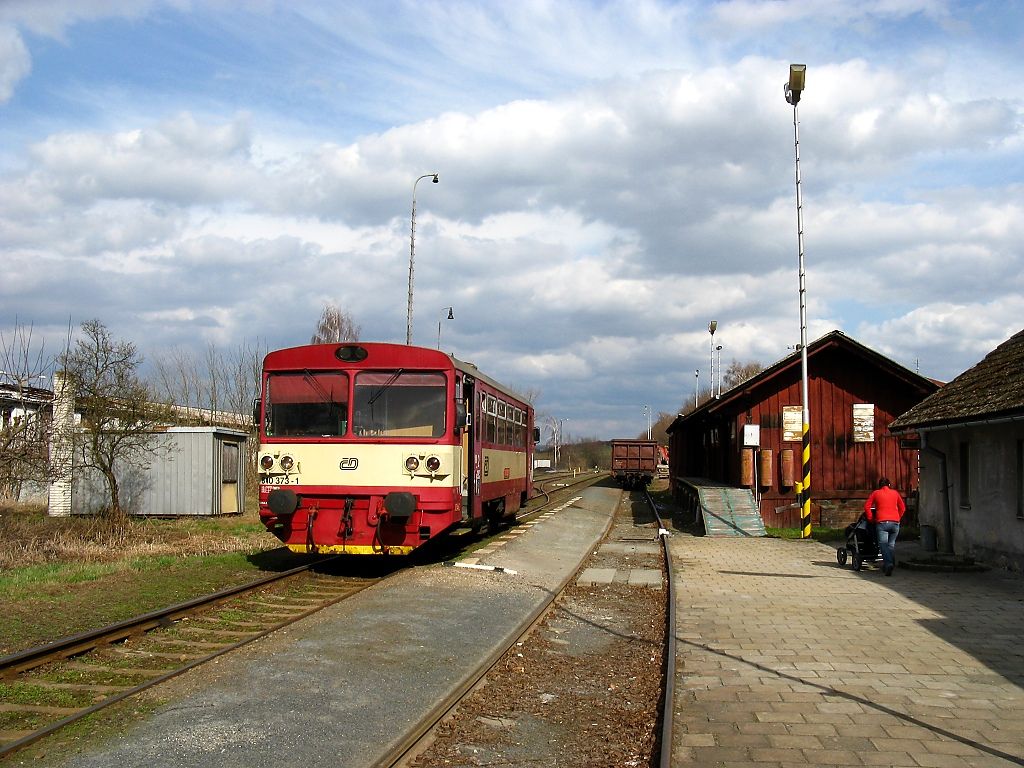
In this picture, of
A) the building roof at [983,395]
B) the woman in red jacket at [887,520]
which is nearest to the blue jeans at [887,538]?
the woman in red jacket at [887,520]

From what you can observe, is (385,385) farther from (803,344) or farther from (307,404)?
(803,344)

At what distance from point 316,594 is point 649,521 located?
16.3 m

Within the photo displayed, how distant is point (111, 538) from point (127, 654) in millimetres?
11212

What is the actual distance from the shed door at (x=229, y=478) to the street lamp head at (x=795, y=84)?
1685 centimetres

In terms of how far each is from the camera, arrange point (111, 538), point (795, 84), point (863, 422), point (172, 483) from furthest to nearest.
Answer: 1. point (172, 483)
2. point (863, 422)
3. point (795, 84)
4. point (111, 538)

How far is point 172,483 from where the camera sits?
23.9 meters

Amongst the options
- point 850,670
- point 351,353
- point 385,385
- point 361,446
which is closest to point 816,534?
point 385,385

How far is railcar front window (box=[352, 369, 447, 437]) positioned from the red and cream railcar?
0.01 m

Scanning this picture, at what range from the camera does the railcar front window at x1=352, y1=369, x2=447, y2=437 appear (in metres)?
12.5

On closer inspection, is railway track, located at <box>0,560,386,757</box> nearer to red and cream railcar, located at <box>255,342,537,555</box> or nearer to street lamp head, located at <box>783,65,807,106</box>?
red and cream railcar, located at <box>255,342,537,555</box>

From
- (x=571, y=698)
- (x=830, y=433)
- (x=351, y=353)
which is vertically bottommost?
(x=571, y=698)

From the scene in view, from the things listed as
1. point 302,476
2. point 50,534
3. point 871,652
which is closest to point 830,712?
point 871,652

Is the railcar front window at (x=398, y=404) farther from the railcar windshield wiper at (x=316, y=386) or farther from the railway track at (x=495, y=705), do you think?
the railway track at (x=495, y=705)

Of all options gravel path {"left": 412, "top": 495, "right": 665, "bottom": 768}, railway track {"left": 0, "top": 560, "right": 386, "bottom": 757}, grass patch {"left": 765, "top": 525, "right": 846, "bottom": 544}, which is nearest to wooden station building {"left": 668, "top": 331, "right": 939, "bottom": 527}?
grass patch {"left": 765, "top": 525, "right": 846, "bottom": 544}
